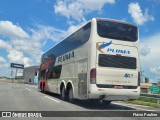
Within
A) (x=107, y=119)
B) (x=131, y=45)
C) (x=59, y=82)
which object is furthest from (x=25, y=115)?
(x=59, y=82)

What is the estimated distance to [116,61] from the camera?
→ 14.2 m

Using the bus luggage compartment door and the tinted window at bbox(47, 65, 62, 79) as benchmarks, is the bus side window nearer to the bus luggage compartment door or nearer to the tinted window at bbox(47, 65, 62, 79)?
the tinted window at bbox(47, 65, 62, 79)

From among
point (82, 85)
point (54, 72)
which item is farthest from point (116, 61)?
point (54, 72)

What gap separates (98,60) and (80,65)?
1.67 meters

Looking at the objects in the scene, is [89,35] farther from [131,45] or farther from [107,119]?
[107,119]

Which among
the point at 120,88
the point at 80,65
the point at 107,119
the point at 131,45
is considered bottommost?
the point at 107,119

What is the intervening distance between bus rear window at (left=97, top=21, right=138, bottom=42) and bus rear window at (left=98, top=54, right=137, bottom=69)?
97 cm

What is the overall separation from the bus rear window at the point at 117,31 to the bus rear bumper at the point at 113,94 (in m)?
2.59

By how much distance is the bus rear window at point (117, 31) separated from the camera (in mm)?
14086

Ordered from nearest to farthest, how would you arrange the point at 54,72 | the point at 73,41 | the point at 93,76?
the point at 93,76
the point at 73,41
the point at 54,72

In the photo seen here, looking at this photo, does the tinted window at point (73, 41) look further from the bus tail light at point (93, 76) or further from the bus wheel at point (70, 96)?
the bus wheel at point (70, 96)

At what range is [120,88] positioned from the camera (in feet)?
46.1

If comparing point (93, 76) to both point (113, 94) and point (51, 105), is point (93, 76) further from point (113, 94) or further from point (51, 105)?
point (51, 105)

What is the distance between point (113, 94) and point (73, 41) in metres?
4.73
